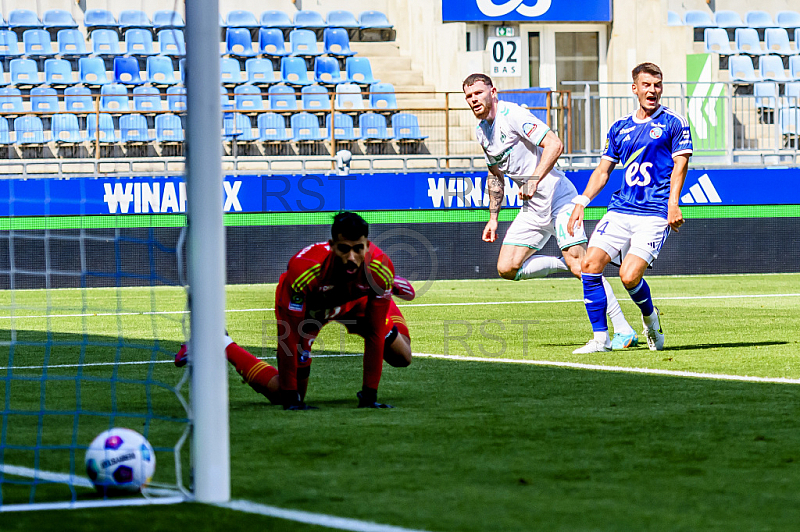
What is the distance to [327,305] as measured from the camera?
5898mm

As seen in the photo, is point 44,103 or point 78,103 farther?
point 44,103

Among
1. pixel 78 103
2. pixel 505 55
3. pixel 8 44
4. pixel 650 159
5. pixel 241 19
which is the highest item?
pixel 241 19

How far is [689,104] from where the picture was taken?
58.7 feet

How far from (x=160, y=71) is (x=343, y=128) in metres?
3.60

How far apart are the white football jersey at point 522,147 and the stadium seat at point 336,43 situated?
12.2 meters

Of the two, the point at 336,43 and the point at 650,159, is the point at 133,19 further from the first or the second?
the point at 650,159

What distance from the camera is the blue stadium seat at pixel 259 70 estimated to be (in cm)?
2012

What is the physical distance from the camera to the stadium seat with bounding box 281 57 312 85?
66.1 feet

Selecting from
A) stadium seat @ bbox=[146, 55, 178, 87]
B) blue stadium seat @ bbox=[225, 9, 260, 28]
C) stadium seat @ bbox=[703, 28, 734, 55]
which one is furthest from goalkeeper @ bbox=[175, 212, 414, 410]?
stadium seat @ bbox=[703, 28, 734, 55]

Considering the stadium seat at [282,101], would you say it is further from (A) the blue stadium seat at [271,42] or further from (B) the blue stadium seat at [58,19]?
(B) the blue stadium seat at [58,19]

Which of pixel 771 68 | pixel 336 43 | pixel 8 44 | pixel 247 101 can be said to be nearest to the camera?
pixel 247 101

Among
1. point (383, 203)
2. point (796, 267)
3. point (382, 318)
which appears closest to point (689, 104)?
point (796, 267)

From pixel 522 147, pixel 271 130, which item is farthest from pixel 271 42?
pixel 522 147

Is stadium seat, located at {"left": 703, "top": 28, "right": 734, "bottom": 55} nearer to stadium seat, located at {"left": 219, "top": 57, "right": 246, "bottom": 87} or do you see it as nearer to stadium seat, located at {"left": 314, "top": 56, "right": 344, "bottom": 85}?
stadium seat, located at {"left": 314, "top": 56, "right": 344, "bottom": 85}
